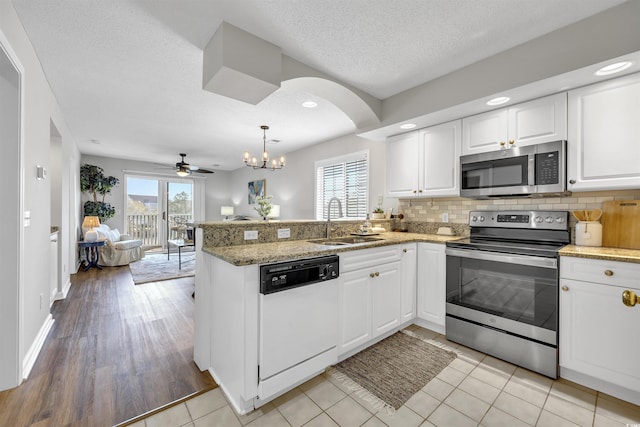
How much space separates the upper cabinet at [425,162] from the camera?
9.13 feet

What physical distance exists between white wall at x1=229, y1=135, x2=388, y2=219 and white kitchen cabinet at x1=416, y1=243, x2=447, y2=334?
1.34 meters

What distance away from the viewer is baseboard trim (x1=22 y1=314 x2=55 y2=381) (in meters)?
1.95

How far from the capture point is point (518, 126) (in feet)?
7.72

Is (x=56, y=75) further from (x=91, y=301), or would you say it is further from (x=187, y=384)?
(x=187, y=384)

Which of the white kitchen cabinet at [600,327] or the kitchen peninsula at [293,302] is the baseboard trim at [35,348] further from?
the white kitchen cabinet at [600,327]

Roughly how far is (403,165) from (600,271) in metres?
1.91

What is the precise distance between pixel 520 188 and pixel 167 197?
826cm

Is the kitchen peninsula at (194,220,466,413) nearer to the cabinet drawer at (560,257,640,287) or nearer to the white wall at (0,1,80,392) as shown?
the cabinet drawer at (560,257,640,287)

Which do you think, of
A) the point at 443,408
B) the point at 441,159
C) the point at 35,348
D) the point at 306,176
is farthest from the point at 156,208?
the point at 443,408

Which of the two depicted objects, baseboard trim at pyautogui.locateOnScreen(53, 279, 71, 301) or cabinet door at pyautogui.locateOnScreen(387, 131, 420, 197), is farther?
baseboard trim at pyautogui.locateOnScreen(53, 279, 71, 301)

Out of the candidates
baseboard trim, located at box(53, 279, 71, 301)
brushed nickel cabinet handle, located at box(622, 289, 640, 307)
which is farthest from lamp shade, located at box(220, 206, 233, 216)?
brushed nickel cabinet handle, located at box(622, 289, 640, 307)

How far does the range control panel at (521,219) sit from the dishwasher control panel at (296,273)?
5.71 feet

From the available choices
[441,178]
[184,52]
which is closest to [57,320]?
[184,52]

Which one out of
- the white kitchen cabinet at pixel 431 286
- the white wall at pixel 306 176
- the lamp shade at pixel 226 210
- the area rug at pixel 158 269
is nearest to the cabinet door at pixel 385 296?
the white kitchen cabinet at pixel 431 286
